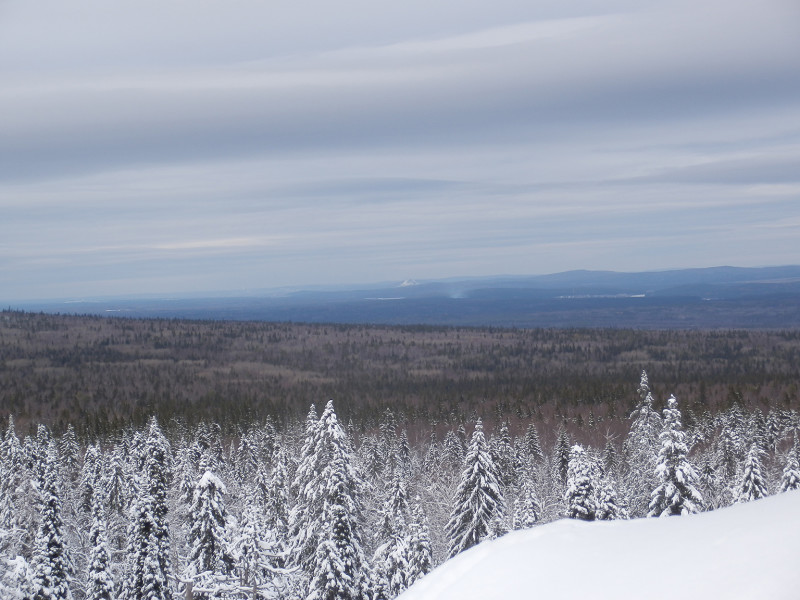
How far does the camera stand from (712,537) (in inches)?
367

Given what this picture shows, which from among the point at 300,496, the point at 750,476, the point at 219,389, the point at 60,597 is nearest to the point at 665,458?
the point at 750,476

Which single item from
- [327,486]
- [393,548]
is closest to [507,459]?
[393,548]

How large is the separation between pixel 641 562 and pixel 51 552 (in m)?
28.0

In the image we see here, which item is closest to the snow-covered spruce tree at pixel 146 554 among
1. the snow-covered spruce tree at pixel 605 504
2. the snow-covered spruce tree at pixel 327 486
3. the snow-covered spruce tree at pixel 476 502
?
the snow-covered spruce tree at pixel 327 486

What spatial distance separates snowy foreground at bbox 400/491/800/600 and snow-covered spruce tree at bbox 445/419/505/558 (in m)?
20.2

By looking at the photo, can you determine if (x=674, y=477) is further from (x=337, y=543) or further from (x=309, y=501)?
(x=309, y=501)

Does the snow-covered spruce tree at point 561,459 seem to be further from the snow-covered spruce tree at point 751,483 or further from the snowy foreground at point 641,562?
the snowy foreground at point 641,562

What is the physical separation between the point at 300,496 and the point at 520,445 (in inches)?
1874

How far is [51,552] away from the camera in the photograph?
29047 millimetres

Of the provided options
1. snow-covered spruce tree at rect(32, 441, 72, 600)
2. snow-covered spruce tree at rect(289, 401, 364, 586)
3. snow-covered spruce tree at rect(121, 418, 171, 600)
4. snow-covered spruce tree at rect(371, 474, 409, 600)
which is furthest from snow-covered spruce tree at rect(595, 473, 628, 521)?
snow-covered spruce tree at rect(32, 441, 72, 600)

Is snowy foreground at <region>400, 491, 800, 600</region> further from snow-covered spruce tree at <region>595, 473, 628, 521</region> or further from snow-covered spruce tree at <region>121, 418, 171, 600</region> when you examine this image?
snow-covered spruce tree at <region>121, 418, 171, 600</region>

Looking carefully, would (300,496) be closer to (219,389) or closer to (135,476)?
(135,476)

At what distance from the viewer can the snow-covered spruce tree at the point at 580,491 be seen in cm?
2883

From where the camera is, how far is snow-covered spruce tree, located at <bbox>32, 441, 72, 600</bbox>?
91.7 feet
